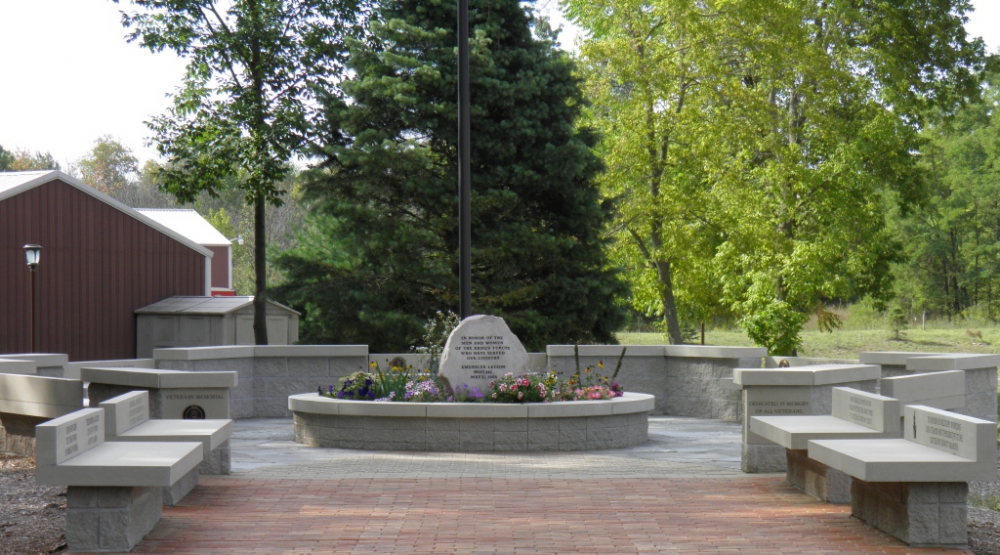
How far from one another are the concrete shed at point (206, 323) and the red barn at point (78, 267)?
60 centimetres

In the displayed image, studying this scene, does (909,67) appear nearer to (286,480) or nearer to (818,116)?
(818,116)

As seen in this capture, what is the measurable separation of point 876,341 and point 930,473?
38.4 m

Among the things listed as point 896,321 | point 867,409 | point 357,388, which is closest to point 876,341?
point 896,321

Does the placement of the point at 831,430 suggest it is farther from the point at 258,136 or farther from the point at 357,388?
the point at 258,136

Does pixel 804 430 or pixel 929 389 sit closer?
pixel 804 430

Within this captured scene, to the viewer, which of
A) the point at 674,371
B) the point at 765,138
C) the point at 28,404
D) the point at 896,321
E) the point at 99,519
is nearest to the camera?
the point at 99,519

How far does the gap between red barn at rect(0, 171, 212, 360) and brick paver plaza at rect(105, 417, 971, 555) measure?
2076 centimetres

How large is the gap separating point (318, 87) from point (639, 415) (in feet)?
49.2

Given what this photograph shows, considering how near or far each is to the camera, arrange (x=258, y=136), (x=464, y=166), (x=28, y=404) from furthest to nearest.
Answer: (x=258, y=136) < (x=464, y=166) < (x=28, y=404)

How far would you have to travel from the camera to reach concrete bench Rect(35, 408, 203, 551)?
6.97m

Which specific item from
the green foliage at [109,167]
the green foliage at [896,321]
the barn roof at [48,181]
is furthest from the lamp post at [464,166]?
the green foliage at [109,167]

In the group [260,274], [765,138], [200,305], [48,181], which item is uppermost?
[765,138]

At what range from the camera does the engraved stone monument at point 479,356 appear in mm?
13484

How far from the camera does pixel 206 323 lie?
1235 inches
